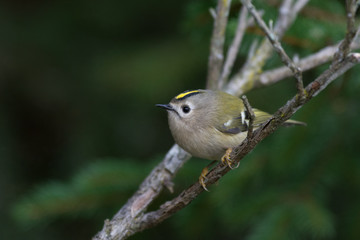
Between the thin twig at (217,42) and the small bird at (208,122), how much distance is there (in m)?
0.14

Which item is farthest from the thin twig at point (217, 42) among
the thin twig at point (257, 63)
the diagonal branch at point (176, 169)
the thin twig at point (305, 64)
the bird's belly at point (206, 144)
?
the bird's belly at point (206, 144)

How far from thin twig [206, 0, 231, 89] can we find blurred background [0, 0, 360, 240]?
307 millimetres

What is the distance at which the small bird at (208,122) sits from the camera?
2.23 meters

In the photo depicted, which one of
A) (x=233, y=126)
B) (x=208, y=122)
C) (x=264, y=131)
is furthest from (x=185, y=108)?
(x=264, y=131)

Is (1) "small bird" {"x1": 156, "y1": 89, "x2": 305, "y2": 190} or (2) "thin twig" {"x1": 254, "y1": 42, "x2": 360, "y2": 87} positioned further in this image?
(2) "thin twig" {"x1": 254, "y1": 42, "x2": 360, "y2": 87}

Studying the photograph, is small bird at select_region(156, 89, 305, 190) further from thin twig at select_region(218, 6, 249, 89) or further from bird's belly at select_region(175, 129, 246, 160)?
thin twig at select_region(218, 6, 249, 89)

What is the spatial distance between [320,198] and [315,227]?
32 centimetres

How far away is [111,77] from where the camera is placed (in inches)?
142

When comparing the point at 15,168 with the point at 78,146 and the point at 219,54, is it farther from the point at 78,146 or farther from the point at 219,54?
the point at 219,54

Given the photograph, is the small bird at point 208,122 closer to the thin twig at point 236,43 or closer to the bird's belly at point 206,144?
the bird's belly at point 206,144

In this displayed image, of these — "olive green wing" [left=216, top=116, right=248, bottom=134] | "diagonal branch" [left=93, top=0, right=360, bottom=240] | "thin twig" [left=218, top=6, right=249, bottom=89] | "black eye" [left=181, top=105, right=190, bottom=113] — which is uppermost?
"thin twig" [left=218, top=6, right=249, bottom=89]

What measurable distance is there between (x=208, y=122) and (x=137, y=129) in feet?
4.20

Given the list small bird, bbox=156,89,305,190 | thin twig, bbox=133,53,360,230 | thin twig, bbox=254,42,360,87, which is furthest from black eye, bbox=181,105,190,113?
thin twig, bbox=133,53,360,230

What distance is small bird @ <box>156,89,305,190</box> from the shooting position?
7.33 feet
